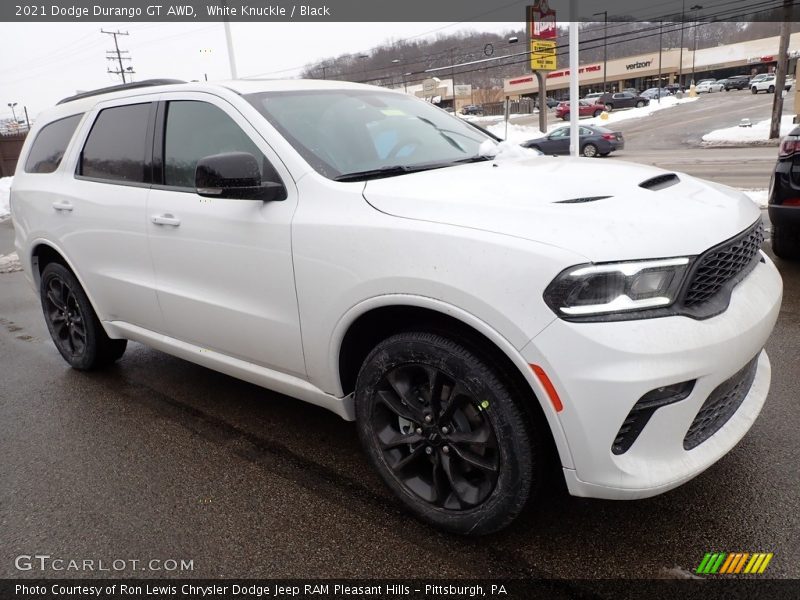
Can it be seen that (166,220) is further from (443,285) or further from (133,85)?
(443,285)

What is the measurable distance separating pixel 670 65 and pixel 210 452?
97462mm

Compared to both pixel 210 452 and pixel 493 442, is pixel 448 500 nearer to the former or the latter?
pixel 493 442

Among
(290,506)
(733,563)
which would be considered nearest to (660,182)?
(733,563)

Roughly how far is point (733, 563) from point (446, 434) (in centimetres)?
111

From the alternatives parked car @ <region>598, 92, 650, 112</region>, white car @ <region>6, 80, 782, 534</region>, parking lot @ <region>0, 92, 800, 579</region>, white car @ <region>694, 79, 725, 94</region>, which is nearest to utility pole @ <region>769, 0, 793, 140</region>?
parking lot @ <region>0, 92, 800, 579</region>

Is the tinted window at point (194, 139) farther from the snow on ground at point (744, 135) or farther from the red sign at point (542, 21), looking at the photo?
the snow on ground at point (744, 135)

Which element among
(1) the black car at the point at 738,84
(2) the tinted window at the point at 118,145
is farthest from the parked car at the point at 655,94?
(2) the tinted window at the point at 118,145

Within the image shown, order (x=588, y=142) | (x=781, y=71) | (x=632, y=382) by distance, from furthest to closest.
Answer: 1. (x=588, y=142)
2. (x=781, y=71)
3. (x=632, y=382)

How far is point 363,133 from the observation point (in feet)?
10.2

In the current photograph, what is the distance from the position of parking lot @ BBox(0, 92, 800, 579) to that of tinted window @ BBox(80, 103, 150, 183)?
4.67ft

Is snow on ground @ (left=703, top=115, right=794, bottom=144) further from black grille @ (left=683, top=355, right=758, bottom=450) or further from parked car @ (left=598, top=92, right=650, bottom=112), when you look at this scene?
parked car @ (left=598, top=92, right=650, bottom=112)

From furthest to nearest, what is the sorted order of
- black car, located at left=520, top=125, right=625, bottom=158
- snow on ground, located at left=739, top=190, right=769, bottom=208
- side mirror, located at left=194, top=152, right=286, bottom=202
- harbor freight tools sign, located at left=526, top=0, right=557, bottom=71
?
black car, located at left=520, top=125, right=625, bottom=158 < harbor freight tools sign, located at left=526, top=0, right=557, bottom=71 < snow on ground, located at left=739, top=190, right=769, bottom=208 < side mirror, located at left=194, top=152, right=286, bottom=202

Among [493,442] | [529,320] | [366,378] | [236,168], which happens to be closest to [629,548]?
[493,442]

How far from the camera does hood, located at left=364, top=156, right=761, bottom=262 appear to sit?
203cm
